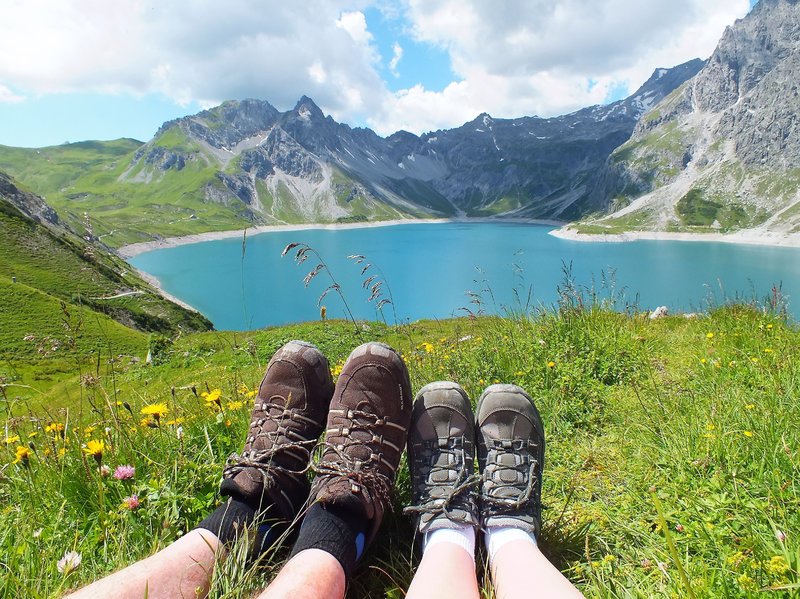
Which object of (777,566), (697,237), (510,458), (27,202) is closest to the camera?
(777,566)

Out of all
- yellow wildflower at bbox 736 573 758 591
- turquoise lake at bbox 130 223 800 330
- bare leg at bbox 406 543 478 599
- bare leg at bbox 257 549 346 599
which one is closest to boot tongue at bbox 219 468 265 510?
bare leg at bbox 257 549 346 599

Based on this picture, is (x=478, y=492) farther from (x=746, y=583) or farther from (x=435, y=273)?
(x=435, y=273)

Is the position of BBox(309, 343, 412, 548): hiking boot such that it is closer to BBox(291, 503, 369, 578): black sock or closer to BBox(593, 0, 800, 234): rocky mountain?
→ BBox(291, 503, 369, 578): black sock

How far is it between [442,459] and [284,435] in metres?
0.90

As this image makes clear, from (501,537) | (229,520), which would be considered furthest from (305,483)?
(501,537)

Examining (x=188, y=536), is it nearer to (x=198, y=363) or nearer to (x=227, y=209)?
(x=198, y=363)

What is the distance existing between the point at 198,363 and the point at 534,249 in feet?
350

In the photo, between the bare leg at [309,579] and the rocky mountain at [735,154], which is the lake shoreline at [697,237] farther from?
the bare leg at [309,579]

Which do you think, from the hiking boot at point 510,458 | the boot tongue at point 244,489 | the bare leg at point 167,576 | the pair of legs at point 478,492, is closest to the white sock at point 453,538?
the pair of legs at point 478,492

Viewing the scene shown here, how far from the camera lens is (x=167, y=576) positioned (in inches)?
64.9

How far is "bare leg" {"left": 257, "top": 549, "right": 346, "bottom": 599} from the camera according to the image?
1604 millimetres

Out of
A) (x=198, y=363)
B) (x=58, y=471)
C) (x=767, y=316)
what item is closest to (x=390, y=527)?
(x=58, y=471)

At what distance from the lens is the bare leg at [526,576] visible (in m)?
1.62

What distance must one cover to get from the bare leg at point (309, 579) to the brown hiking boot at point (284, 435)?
335mm
